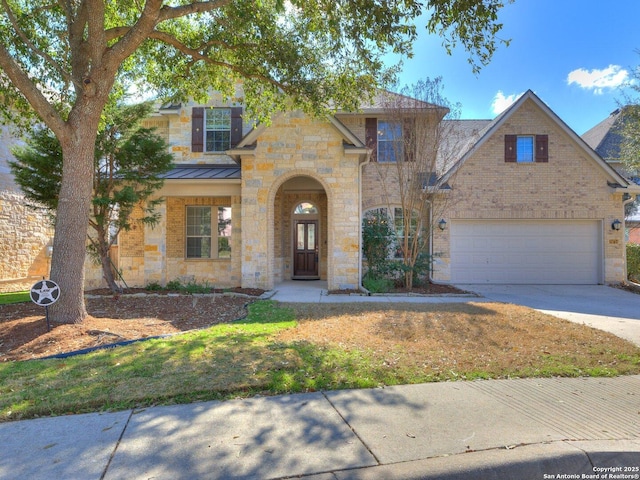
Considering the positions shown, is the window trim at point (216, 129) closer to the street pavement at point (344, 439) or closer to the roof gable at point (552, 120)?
the roof gable at point (552, 120)

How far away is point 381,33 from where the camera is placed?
693cm

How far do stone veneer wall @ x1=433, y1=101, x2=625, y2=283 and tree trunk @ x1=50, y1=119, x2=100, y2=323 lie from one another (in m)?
10.5

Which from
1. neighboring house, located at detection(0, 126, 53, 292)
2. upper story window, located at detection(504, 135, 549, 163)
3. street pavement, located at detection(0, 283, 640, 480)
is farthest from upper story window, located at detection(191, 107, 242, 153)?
street pavement, located at detection(0, 283, 640, 480)

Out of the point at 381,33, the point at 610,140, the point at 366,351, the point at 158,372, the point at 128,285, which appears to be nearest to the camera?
the point at 158,372

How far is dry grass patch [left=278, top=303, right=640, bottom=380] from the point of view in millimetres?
4633

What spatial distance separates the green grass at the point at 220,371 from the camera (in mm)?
3635

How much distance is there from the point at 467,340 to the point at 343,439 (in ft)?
11.8

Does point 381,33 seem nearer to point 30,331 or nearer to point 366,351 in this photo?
point 366,351

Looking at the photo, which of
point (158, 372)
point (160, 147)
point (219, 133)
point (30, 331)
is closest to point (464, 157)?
point (219, 133)

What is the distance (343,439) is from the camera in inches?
114

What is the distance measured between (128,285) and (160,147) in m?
4.91

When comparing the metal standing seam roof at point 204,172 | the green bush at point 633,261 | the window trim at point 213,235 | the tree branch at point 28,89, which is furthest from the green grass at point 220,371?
the green bush at point 633,261

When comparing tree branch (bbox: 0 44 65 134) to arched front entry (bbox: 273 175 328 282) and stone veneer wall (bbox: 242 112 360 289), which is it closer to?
stone veneer wall (bbox: 242 112 360 289)

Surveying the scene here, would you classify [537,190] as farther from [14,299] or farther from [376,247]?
[14,299]
